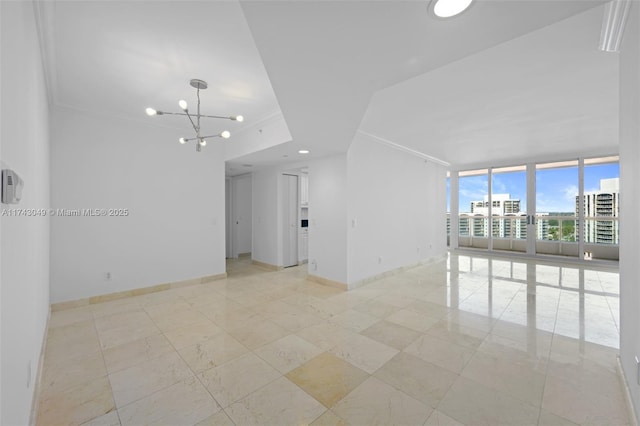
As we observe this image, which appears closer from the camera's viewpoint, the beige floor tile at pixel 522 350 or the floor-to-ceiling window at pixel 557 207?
the beige floor tile at pixel 522 350

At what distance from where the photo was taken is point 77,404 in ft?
6.06

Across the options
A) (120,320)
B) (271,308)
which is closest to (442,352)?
(271,308)

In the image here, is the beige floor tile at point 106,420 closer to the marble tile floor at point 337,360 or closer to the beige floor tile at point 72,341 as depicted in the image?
the marble tile floor at point 337,360

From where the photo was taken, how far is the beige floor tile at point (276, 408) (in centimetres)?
169

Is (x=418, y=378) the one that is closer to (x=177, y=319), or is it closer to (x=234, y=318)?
(x=234, y=318)

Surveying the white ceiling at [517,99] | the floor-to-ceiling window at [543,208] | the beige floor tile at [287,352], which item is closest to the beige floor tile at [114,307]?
the beige floor tile at [287,352]

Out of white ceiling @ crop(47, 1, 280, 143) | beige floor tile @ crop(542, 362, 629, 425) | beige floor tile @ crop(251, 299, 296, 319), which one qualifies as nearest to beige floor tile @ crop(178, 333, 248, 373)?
beige floor tile @ crop(251, 299, 296, 319)

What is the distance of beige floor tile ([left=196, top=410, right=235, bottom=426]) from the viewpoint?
1665mm

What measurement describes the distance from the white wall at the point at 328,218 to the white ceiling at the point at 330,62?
586 mm

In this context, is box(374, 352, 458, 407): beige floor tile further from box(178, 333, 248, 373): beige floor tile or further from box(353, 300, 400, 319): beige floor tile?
box(178, 333, 248, 373): beige floor tile

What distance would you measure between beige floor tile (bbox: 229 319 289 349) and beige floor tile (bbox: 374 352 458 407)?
1165 mm

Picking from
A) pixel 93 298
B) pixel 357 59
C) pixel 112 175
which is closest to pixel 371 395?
pixel 357 59

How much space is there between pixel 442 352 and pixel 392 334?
53cm

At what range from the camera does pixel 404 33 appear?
5.55 feet
